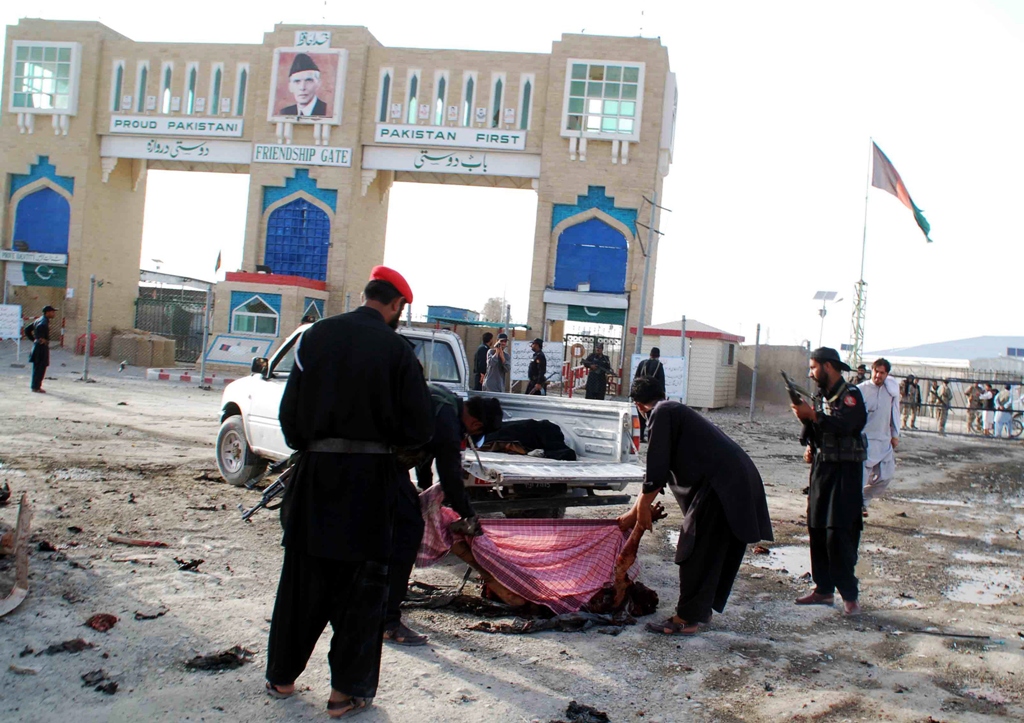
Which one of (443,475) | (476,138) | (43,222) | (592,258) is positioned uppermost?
(476,138)

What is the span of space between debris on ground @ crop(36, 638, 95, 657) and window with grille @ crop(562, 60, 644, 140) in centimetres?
2775

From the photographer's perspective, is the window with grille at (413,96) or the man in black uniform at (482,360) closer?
the man in black uniform at (482,360)

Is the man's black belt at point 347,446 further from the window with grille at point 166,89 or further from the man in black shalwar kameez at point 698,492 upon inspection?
the window with grille at point 166,89

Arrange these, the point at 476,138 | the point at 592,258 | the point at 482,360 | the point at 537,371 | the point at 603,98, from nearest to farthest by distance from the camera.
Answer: the point at 482,360 < the point at 537,371 < the point at 592,258 < the point at 603,98 < the point at 476,138

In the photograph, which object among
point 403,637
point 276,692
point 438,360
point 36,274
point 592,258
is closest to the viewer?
point 276,692

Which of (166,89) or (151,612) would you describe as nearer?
(151,612)

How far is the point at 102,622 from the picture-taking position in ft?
14.4

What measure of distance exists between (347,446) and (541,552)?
2.16m

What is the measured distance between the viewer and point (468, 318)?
2797 centimetres

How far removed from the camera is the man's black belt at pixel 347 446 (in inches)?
139

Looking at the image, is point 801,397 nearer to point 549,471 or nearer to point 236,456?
point 549,471

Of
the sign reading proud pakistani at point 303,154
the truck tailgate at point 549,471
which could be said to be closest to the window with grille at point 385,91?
the sign reading proud pakistani at point 303,154

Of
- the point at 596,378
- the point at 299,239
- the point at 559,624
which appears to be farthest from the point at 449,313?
the point at 559,624

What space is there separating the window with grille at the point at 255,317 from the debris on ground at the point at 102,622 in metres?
25.4
